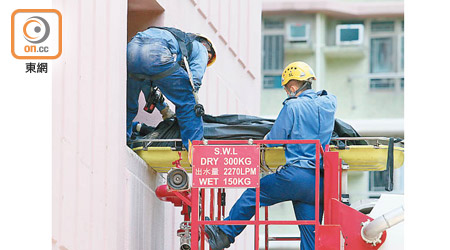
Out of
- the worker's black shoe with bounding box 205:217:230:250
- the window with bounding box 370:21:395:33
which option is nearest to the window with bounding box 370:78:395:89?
the window with bounding box 370:21:395:33

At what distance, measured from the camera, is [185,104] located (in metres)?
10.8

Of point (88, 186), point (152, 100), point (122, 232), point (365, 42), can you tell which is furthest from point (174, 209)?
point (365, 42)

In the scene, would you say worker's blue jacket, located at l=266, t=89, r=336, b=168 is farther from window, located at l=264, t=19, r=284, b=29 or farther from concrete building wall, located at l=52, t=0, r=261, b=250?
window, located at l=264, t=19, r=284, b=29

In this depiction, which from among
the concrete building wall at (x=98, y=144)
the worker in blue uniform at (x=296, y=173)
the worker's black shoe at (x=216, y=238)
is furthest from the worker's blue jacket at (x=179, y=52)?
the worker's black shoe at (x=216, y=238)

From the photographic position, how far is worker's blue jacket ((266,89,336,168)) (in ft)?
33.6

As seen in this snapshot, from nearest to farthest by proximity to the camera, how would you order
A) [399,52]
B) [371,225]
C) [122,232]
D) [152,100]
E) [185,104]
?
[371,225] < [122,232] < [185,104] < [152,100] < [399,52]

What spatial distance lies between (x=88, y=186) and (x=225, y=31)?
6.24 metres

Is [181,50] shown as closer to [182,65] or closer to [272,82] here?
[182,65]

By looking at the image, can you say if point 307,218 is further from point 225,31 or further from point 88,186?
point 225,31

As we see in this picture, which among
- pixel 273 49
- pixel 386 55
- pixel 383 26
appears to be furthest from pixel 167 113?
pixel 383 26

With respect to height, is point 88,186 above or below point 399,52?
below

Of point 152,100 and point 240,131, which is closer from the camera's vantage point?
point 240,131

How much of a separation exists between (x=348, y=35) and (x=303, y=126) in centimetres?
2102

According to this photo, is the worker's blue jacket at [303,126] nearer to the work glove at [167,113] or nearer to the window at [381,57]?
the work glove at [167,113]
